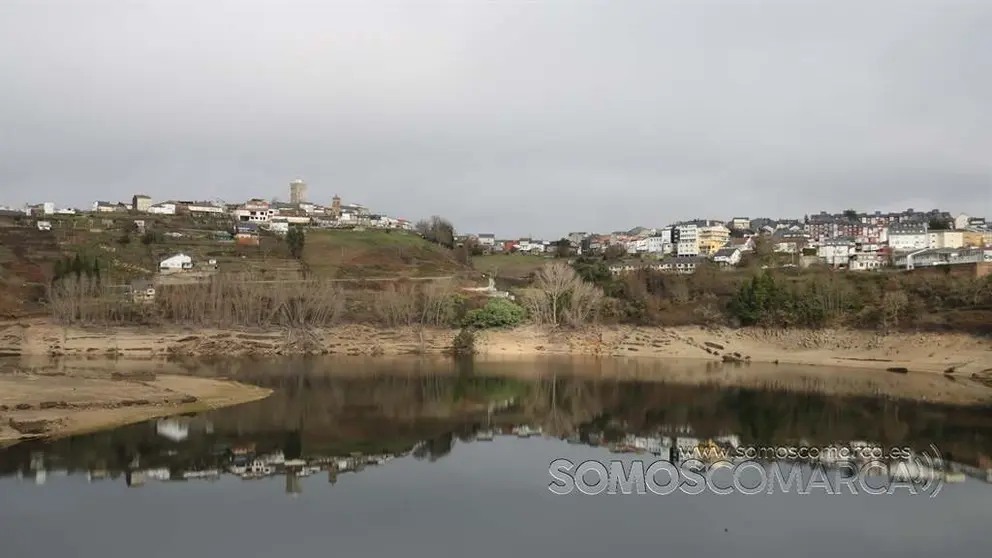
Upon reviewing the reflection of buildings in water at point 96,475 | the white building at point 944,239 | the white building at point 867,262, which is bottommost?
the reflection of buildings in water at point 96,475

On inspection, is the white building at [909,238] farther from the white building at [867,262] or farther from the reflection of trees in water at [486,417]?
the reflection of trees in water at [486,417]

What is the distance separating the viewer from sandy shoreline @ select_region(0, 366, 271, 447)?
2683 centimetres

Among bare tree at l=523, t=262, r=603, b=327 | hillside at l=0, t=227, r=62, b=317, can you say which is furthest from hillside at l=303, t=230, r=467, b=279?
hillside at l=0, t=227, r=62, b=317

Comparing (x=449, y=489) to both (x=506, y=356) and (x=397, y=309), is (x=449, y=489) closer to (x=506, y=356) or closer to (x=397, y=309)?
(x=506, y=356)

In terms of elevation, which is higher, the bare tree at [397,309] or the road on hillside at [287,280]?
the road on hillside at [287,280]

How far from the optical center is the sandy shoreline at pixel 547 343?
5569 cm

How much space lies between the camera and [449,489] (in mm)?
20641

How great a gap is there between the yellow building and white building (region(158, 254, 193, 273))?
74167mm

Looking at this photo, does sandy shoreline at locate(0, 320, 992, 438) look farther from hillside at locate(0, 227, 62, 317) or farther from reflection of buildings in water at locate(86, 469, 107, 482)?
reflection of buildings in water at locate(86, 469, 107, 482)

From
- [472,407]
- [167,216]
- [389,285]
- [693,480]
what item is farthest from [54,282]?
[693,480]

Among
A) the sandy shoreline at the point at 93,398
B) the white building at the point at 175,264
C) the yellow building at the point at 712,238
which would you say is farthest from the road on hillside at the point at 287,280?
the yellow building at the point at 712,238

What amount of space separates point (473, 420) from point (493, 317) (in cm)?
3353

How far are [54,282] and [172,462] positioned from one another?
5627 centimetres

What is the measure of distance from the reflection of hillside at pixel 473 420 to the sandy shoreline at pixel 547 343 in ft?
57.5
